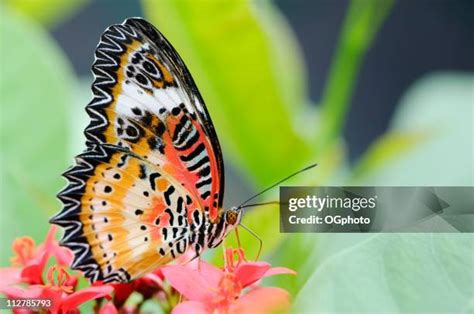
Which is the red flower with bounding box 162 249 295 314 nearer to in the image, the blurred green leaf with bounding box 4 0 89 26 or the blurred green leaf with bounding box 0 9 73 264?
the blurred green leaf with bounding box 0 9 73 264

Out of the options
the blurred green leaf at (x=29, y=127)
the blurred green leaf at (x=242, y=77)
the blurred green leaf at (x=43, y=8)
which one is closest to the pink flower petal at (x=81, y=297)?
the blurred green leaf at (x=29, y=127)

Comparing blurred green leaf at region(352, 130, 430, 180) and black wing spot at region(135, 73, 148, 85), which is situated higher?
black wing spot at region(135, 73, 148, 85)

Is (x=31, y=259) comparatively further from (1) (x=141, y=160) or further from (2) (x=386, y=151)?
(2) (x=386, y=151)

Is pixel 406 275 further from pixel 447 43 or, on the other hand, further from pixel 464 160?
pixel 447 43

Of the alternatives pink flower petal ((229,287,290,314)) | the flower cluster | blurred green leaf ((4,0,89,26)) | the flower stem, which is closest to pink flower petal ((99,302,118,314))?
the flower cluster

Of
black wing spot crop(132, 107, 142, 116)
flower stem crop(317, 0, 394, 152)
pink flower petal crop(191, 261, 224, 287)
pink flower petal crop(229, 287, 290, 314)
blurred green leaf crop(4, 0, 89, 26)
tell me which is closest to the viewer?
pink flower petal crop(229, 287, 290, 314)

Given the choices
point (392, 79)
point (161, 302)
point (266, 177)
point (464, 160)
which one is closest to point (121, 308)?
point (161, 302)
